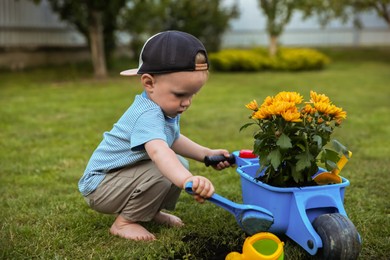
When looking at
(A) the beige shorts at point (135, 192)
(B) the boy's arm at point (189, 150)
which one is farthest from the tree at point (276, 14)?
(A) the beige shorts at point (135, 192)

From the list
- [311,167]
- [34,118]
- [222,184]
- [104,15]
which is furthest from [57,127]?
[104,15]

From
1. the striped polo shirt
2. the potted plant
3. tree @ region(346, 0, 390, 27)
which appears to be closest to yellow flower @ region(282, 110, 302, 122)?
the potted plant

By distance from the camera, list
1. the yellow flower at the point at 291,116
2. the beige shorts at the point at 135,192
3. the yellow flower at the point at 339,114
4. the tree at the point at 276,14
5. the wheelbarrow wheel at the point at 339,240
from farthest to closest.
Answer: the tree at the point at 276,14 → the beige shorts at the point at 135,192 → the yellow flower at the point at 339,114 → the yellow flower at the point at 291,116 → the wheelbarrow wheel at the point at 339,240

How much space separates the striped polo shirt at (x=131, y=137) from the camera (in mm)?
2273

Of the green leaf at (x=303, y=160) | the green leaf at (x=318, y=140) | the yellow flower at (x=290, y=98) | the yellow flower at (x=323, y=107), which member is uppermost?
the yellow flower at (x=290, y=98)

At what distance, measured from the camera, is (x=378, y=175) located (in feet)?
11.8

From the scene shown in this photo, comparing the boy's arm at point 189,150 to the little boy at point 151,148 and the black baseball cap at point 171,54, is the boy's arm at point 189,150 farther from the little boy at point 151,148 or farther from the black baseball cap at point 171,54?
the black baseball cap at point 171,54

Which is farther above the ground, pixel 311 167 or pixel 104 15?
pixel 104 15

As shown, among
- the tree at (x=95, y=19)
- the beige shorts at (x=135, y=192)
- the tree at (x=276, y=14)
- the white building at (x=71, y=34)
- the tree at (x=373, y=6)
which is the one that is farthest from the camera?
the tree at (x=373, y=6)

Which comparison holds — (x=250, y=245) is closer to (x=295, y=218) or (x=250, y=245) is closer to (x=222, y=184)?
(x=295, y=218)

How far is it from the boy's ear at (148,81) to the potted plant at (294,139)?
0.47 meters

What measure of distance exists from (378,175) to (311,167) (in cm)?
156

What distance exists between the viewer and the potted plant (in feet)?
7.07

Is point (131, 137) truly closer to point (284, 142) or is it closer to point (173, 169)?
point (173, 169)
